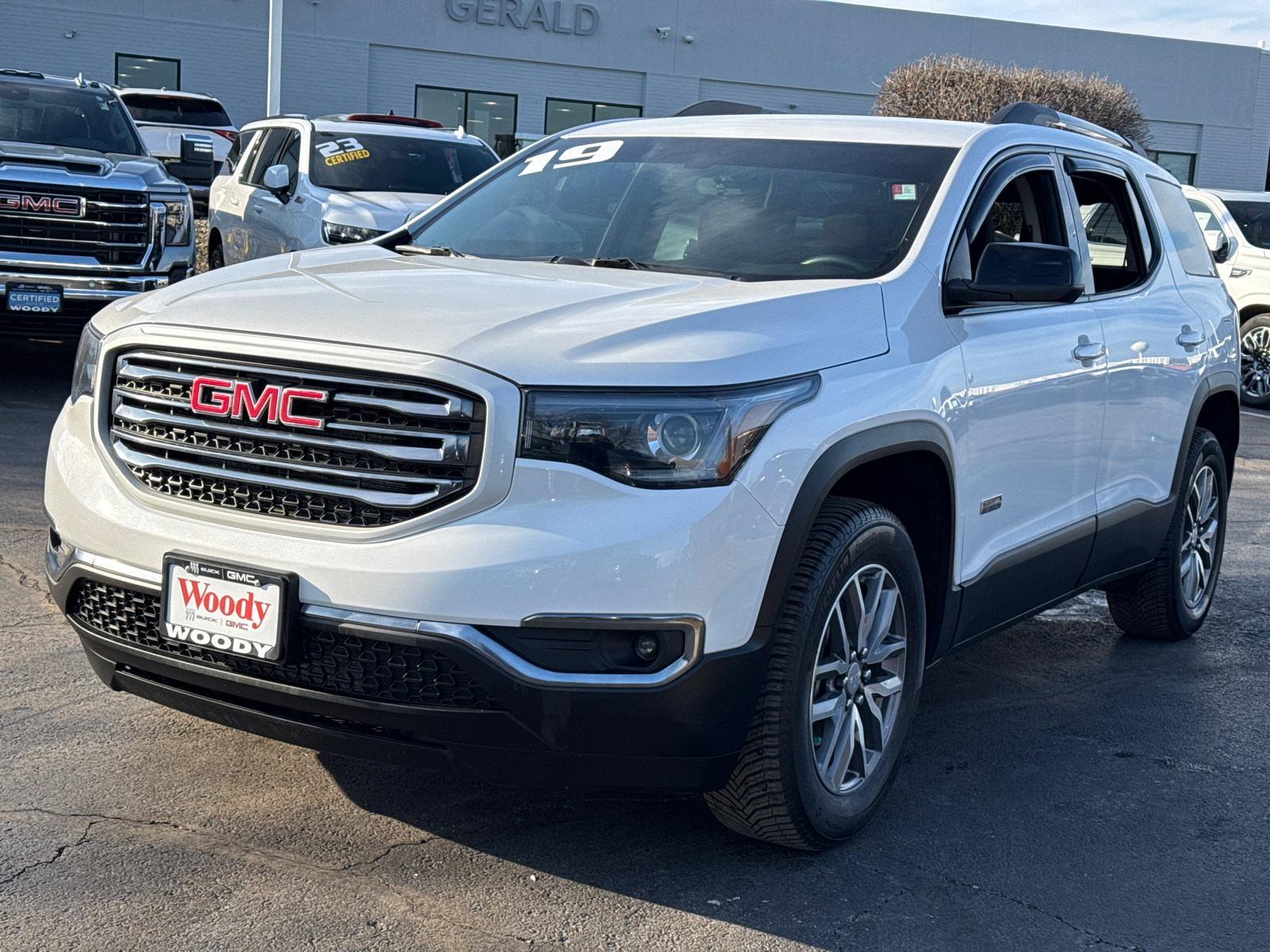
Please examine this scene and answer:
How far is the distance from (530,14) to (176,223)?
2305 cm

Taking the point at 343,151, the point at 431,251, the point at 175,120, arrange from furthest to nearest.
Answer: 1. the point at 175,120
2. the point at 343,151
3. the point at 431,251

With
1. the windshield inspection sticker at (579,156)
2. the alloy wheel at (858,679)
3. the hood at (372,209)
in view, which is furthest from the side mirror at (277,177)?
the alloy wheel at (858,679)

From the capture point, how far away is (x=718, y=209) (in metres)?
4.20

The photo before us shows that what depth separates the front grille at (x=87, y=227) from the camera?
894cm

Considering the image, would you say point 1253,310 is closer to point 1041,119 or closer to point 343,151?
point 343,151

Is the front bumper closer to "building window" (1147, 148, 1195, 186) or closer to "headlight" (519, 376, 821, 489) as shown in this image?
"headlight" (519, 376, 821, 489)

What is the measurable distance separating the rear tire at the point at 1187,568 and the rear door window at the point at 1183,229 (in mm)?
682

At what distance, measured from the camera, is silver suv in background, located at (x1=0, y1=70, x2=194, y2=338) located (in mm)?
8914

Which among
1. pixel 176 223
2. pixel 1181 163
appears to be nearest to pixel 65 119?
pixel 176 223

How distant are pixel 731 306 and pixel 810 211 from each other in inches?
38.5

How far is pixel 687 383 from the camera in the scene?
2.90 meters

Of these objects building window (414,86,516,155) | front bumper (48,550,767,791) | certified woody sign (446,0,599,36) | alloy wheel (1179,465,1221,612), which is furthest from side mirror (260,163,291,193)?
certified woody sign (446,0,599,36)

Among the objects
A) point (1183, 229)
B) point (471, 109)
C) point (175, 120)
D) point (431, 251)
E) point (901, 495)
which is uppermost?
point (471, 109)

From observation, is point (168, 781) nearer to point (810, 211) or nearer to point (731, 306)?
point (731, 306)
